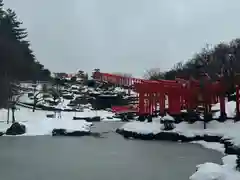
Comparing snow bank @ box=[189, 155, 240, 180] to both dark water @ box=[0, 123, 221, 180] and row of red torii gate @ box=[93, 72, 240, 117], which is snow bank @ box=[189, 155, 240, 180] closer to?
dark water @ box=[0, 123, 221, 180]

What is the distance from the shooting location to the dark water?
12.6 meters

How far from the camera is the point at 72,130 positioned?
26891 mm

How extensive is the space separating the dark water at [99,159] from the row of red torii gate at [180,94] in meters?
4.34

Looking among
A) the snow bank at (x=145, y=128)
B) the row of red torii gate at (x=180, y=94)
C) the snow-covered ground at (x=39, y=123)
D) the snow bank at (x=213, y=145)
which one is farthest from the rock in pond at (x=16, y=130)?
the snow bank at (x=213, y=145)

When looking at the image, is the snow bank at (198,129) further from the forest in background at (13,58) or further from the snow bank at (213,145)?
the forest in background at (13,58)

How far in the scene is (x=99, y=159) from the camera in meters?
16.0

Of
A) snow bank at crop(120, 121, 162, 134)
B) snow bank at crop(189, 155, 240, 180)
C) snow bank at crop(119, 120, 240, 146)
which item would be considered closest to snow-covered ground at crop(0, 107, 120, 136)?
snow bank at crop(120, 121, 162, 134)

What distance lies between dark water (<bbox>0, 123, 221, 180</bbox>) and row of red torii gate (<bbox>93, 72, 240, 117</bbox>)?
4336 millimetres

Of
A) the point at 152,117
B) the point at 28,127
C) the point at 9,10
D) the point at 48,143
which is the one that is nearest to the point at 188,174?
the point at 48,143

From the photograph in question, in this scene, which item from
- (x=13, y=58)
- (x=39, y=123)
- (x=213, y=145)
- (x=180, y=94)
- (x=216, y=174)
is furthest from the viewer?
(x=13, y=58)

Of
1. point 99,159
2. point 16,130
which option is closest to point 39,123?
point 16,130

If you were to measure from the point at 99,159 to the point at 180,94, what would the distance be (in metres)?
12.6

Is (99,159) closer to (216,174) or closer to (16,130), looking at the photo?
(216,174)

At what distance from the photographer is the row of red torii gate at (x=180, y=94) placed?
24.4 m
